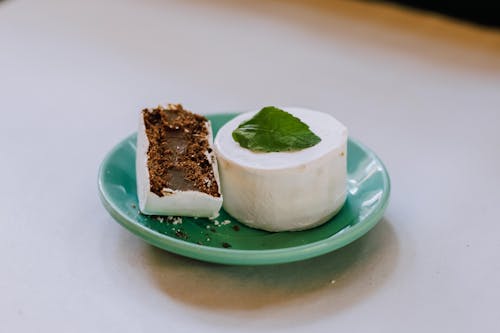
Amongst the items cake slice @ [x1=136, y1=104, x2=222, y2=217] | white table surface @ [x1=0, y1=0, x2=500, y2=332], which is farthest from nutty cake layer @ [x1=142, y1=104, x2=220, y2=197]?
white table surface @ [x1=0, y1=0, x2=500, y2=332]

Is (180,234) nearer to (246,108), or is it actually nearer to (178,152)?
(178,152)

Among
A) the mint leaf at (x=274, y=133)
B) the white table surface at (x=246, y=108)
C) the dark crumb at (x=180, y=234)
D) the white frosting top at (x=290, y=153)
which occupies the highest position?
the mint leaf at (x=274, y=133)

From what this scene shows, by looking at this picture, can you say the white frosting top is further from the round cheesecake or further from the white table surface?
the white table surface

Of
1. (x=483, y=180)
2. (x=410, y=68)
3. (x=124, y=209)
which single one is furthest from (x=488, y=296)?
(x=410, y=68)

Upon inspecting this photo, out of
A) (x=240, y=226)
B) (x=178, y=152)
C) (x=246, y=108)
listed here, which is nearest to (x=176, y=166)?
(x=178, y=152)

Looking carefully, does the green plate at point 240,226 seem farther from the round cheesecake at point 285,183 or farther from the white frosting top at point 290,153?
the white frosting top at point 290,153

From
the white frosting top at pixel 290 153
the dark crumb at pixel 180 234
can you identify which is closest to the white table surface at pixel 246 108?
the dark crumb at pixel 180 234
